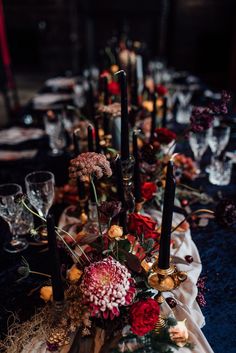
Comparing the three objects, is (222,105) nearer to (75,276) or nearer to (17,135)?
(75,276)

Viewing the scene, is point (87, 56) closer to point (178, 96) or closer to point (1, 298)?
point (178, 96)

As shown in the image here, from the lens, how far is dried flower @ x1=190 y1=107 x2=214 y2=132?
114cm

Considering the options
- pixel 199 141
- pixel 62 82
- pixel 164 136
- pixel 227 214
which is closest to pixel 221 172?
pixel 199 141

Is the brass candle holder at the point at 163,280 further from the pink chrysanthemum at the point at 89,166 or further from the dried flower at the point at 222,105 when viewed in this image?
the dried flower at the point at 222,105

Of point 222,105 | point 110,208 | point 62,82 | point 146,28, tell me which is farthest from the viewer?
point 146,28

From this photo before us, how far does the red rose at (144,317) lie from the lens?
66 centimetres

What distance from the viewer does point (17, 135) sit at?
211 centimetres

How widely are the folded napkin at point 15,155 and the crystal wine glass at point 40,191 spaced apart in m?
0.67

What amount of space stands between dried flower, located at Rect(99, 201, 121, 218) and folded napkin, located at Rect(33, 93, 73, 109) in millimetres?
2036

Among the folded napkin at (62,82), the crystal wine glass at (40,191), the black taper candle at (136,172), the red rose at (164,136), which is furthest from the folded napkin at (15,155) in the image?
the folded napkin at (62,82)

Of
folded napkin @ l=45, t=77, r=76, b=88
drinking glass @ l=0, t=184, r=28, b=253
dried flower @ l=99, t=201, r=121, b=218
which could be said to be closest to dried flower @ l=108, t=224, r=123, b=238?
dried flower @ l=99, t=201, r=121, b=218

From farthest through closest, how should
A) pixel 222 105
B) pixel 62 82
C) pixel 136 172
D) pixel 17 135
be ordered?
pixel 62 82 → pixel 17 135 → pixel 222 105 → pixel 136 172

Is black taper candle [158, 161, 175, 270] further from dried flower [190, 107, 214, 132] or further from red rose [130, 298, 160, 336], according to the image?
dried flower [190, 107, 214, 132]

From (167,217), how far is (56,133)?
1.36 m
